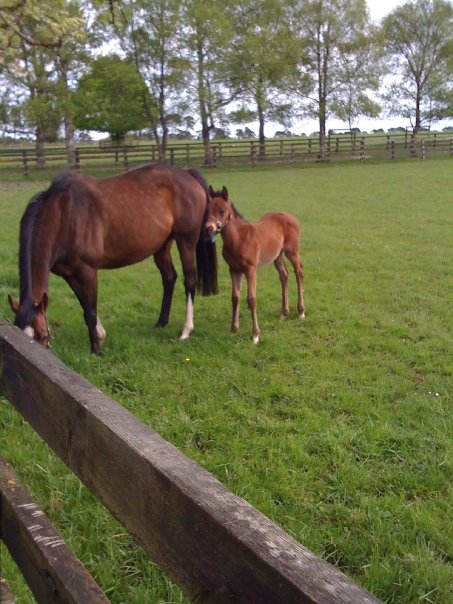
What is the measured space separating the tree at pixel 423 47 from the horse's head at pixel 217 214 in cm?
3995

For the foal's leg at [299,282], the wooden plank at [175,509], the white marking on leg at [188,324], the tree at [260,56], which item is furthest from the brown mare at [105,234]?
the tree at [260,56]

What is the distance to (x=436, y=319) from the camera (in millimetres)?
6207

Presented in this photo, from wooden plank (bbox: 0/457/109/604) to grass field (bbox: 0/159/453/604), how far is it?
980 millimetres

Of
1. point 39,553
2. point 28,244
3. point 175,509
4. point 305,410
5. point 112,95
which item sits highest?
point 112,95

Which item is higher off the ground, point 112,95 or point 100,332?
point 112,95

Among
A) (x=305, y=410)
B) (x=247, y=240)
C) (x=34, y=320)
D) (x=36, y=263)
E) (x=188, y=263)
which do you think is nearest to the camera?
(x=305, y=410)

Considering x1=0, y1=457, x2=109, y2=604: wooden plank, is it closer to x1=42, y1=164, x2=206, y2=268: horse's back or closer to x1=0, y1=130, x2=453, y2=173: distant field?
x1=42, y1=164, x2=206, y2=268: horse's back

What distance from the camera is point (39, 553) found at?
149 centimetres

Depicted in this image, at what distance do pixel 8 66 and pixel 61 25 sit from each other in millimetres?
1325

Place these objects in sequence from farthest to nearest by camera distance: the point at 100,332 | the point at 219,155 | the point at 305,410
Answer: the point at 219,155, the point at 100,332, the point at 305,410

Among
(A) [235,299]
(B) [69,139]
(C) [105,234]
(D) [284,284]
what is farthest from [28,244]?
(B) [69,139]

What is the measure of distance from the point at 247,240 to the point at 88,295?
168 centimetres

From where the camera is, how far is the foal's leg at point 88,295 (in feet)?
18.0

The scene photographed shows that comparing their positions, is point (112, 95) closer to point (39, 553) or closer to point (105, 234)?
point (105, 234)
